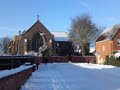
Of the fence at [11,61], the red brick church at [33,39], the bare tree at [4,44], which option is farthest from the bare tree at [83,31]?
the bare tree at [4,44]

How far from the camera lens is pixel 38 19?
4875 inches

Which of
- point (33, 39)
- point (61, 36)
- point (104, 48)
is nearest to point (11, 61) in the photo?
point (104, 48)

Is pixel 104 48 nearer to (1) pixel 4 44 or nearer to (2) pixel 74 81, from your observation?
(2) pixel 74 81

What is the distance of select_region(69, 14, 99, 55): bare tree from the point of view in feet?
375

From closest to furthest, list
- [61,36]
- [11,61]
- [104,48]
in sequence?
[11,61]
[104,48]
[61,36]

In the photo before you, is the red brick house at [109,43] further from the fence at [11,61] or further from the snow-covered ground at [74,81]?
the snow-covered ground at [74,81]

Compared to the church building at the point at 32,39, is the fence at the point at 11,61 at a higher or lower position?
lower

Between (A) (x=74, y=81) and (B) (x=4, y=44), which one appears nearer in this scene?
(A) (x=74, y=81)

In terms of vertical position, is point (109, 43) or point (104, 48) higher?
point (109, 43)

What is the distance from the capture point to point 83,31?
114 metres

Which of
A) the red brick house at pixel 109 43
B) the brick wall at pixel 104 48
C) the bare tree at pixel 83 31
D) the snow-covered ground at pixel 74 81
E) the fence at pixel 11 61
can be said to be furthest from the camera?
the bare tree at pixel 83 31

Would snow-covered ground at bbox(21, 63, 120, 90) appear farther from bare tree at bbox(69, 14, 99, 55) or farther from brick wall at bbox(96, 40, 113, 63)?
bare tree at bbox(69, 14, 99, 55)

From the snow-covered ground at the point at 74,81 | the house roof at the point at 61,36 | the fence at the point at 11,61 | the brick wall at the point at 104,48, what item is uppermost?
the house roof at the point at 61,36

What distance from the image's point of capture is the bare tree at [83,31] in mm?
114375
